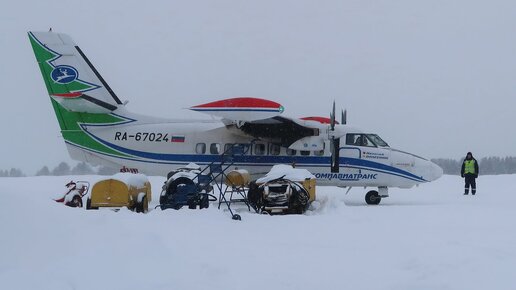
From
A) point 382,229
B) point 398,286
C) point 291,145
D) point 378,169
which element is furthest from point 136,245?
point 378,169

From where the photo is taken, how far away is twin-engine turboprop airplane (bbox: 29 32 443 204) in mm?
20172

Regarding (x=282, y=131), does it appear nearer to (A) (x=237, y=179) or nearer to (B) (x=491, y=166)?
(A) (x=237, y=179)

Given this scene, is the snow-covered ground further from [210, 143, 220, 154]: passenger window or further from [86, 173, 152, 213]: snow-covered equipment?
[210, 143, 220, 154]: passenger window

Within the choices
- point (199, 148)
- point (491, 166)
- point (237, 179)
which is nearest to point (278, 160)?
point (237, 179)

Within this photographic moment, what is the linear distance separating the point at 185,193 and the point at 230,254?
744 cm

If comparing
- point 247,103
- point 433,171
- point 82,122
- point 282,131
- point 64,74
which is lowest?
point 433,171

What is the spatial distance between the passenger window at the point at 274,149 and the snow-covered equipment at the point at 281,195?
5179 millimetres

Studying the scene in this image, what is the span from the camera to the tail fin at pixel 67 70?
68.2ft

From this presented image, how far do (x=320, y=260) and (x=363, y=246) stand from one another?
130 cm

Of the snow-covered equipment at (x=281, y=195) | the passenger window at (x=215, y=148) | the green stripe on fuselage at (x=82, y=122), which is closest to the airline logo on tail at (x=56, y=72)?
the green stripe on fuselage at (x=82, y=122)

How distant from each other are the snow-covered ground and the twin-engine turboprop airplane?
370 inches

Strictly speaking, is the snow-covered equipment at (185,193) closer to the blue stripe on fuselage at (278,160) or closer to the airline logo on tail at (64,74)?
the blue stripe on fuselage at (278,160)

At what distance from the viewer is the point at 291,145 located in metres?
20.0

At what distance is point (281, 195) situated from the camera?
14.7 m
